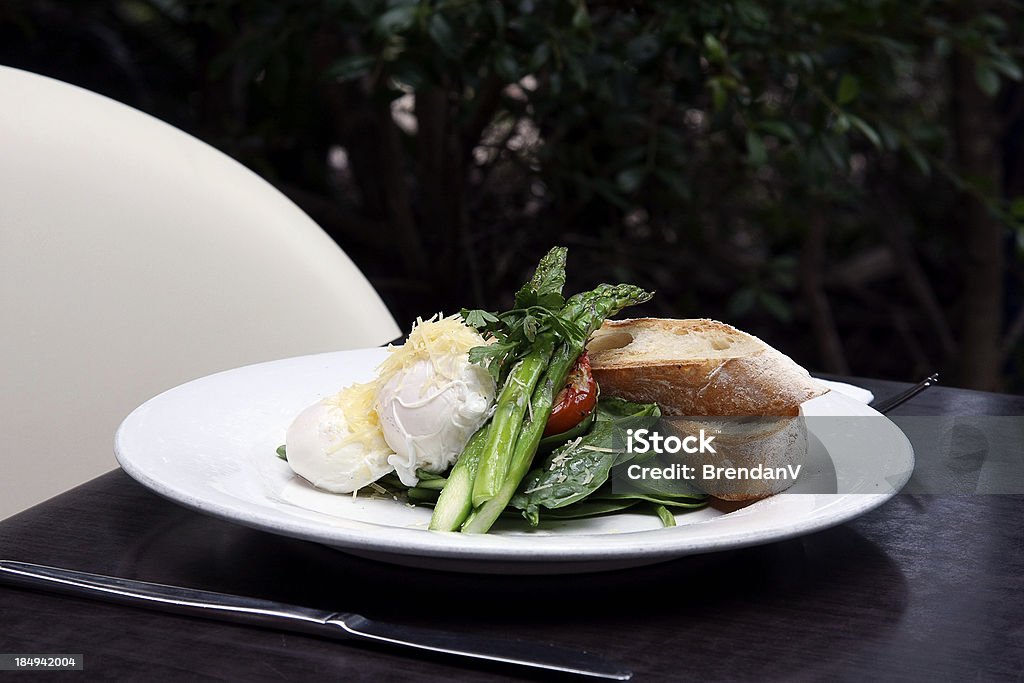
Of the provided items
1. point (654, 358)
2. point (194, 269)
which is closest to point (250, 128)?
point (194, 269)

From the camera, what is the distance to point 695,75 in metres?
1.77

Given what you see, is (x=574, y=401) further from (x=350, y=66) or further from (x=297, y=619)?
(x=350, y=66)

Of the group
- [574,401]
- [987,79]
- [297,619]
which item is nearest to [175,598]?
[297,619]

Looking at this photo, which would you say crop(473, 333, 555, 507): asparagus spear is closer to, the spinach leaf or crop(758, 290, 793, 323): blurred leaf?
the spinach leaf

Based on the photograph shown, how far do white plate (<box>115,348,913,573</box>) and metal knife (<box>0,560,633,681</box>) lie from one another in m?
0.04

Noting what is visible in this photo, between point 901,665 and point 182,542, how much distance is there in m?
0.38

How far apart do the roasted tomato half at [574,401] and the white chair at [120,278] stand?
0.65 m

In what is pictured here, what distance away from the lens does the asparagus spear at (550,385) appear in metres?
0.64

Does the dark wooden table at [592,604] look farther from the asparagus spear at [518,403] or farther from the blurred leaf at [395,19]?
A: the blurred leaf at [395,19]

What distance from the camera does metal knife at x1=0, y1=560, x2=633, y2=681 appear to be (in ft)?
1.59

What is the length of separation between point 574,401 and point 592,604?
0.18 m

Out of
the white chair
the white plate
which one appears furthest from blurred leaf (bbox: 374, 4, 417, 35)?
the white plate

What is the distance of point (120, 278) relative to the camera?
48.7 inches

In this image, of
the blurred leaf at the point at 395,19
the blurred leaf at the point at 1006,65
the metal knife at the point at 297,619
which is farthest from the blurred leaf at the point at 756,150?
the metal knife at the point at 297,619
